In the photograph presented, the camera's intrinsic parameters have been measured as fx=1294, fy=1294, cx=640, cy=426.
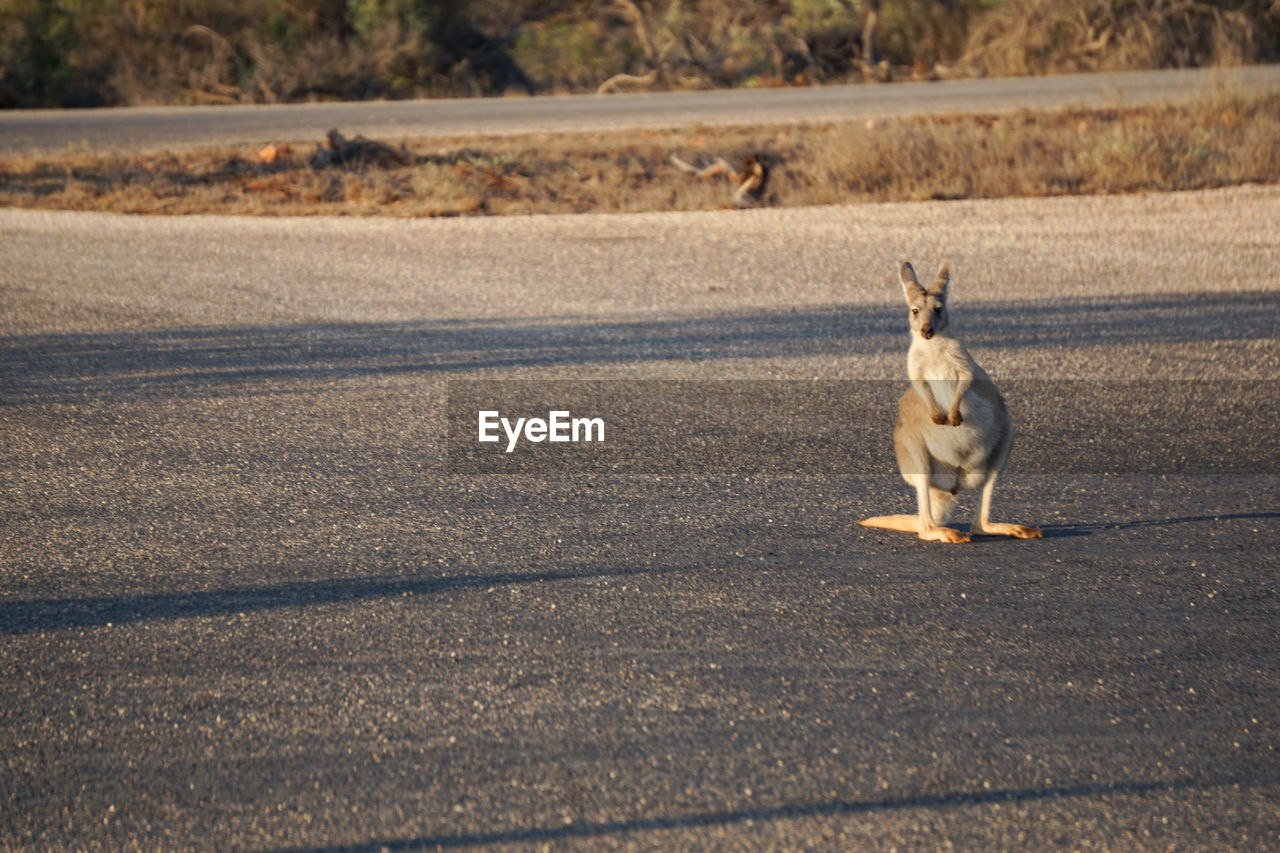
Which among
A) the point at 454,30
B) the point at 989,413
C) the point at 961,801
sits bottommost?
the point at 961,801

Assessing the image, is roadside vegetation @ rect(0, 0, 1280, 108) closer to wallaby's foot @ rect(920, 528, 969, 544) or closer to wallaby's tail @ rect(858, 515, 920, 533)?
wallaby's tail @ rect(858, 515, 920, 533)

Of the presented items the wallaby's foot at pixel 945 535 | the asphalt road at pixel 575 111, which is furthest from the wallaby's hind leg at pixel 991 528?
the asphalt road at pixel 575 111

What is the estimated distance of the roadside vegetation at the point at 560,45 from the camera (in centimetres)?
3025

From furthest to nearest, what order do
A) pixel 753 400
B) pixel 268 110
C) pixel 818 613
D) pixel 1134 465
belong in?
pixel 268 110 → pixel 753 400 → pixel 1134 465 → pixel 818 613

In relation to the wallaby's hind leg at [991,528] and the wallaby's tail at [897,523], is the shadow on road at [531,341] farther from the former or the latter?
the wallaby's hind leg at [991,528]

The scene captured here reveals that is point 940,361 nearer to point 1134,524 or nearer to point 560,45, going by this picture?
point 1134,524

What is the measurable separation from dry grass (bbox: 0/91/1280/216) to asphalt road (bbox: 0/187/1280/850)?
21.3 feet

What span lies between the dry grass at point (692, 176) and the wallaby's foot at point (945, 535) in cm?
1091

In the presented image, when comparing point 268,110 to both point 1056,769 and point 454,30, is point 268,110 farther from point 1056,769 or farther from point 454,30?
point 1056,769

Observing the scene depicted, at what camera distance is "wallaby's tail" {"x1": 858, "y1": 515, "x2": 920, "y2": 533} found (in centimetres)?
512

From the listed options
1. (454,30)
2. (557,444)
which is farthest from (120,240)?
(454,30)

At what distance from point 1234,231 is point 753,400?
7.64 m

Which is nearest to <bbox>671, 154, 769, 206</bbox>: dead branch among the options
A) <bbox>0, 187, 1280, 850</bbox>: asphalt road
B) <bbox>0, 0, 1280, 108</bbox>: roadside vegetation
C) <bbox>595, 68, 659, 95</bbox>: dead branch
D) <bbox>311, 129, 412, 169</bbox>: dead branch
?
<bbox>311, 129, 412, 169</bbox>: dead branch

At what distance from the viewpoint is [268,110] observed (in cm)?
2659
